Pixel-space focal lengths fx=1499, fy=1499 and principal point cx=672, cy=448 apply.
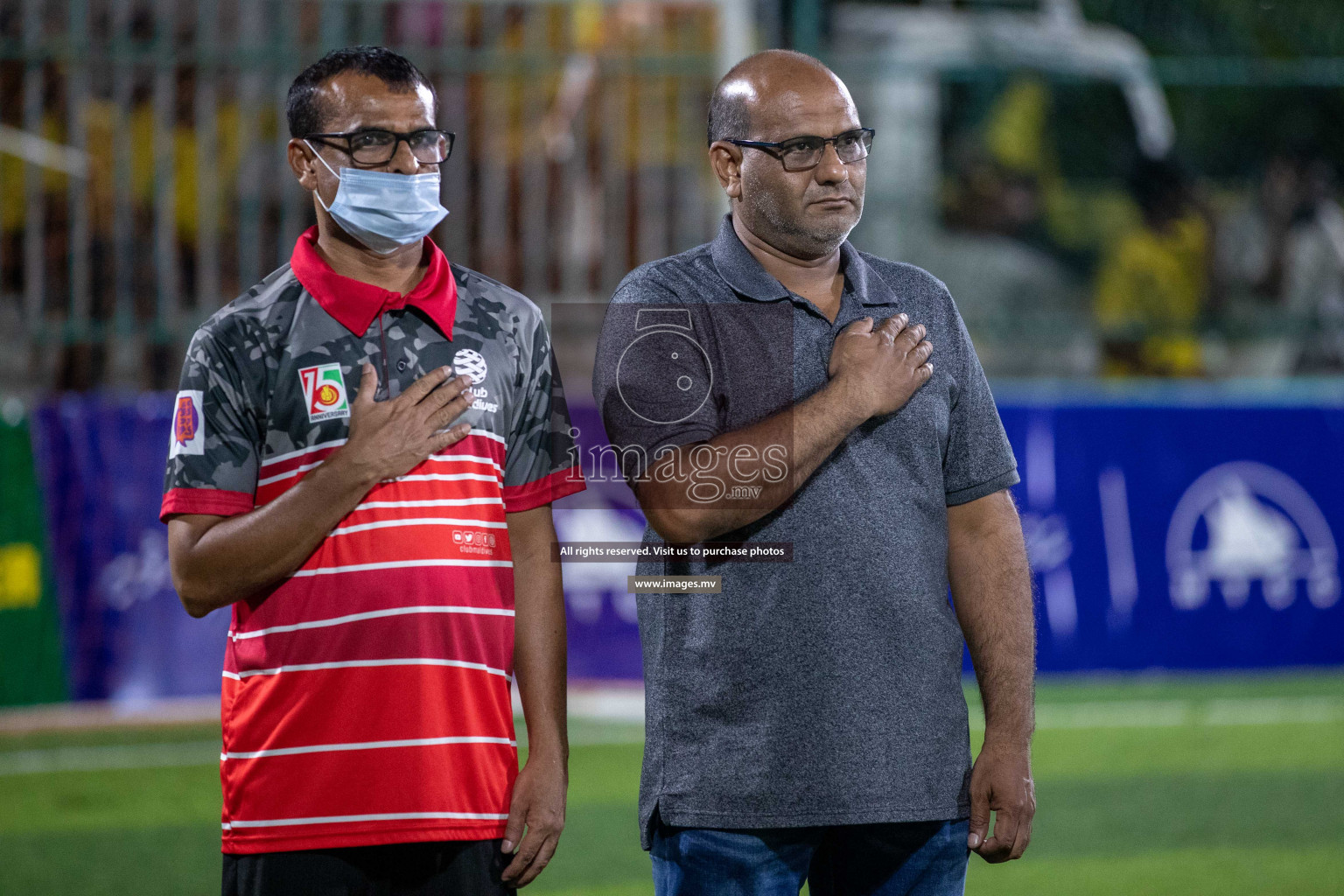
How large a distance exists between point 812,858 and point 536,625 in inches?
25.8

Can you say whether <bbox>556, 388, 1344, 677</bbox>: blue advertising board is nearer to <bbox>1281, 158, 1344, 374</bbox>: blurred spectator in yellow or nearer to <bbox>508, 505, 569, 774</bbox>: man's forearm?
<bbox>1281, 158, 1344, 374</bbox>: blurred spectator in yellow

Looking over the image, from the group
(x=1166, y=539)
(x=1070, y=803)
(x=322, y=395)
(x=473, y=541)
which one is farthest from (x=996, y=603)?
(x=1166, y=539)

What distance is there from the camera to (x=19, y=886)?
202 inches

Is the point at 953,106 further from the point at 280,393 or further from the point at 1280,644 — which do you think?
the point at 280,393

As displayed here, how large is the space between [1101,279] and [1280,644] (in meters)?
5.59

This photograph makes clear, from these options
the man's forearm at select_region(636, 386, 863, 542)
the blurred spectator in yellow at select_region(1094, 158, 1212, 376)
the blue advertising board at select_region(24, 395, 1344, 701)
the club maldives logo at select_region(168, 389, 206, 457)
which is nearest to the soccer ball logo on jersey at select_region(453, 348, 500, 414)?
the man's forearm at select_region(636, 386, 863, 542)

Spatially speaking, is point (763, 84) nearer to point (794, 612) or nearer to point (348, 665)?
point (794, 612)

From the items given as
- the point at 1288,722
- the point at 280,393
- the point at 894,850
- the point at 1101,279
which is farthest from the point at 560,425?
the point at 1101,279

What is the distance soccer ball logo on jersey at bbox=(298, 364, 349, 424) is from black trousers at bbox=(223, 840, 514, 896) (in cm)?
74

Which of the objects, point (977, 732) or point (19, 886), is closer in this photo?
point (19, 886)

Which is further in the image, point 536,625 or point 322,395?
point 536,625

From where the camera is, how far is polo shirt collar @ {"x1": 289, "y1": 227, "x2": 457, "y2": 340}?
2.67 m

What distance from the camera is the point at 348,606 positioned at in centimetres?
255

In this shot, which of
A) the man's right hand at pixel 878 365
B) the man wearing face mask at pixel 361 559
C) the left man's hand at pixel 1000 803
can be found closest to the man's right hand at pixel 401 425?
the man wearing face mask at pixel 361 559
